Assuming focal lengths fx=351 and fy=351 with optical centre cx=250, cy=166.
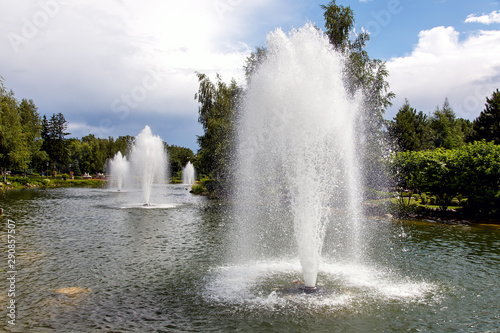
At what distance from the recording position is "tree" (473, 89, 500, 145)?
5219cm

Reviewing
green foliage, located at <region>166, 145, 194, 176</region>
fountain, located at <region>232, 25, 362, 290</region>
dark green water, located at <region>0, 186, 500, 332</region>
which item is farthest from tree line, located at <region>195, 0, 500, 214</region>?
green foliage, located at <region>166, 145, 194, 176</region>

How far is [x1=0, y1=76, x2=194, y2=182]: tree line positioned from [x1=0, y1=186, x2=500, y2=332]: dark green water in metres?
50.5

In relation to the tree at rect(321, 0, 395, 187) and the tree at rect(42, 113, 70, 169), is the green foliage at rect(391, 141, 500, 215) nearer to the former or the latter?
the tree at rect(321, 0, 395, 187)

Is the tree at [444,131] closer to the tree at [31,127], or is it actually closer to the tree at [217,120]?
the tree at [217,120]

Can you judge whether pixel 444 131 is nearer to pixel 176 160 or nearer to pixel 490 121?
pixel 490 121

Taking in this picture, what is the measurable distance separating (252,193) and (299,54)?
3556cm

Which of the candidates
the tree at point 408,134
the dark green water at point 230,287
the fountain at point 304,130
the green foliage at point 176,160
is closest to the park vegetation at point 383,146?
the tree at point 408,134

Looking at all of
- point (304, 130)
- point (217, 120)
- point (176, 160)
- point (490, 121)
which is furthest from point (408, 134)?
point (176, 160)

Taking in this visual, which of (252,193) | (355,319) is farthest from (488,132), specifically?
(355,319)

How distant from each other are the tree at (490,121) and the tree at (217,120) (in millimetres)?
38331

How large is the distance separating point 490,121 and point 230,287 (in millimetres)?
58135

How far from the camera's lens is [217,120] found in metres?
49.8

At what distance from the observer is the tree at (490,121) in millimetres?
52188

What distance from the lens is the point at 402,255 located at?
16.3m
